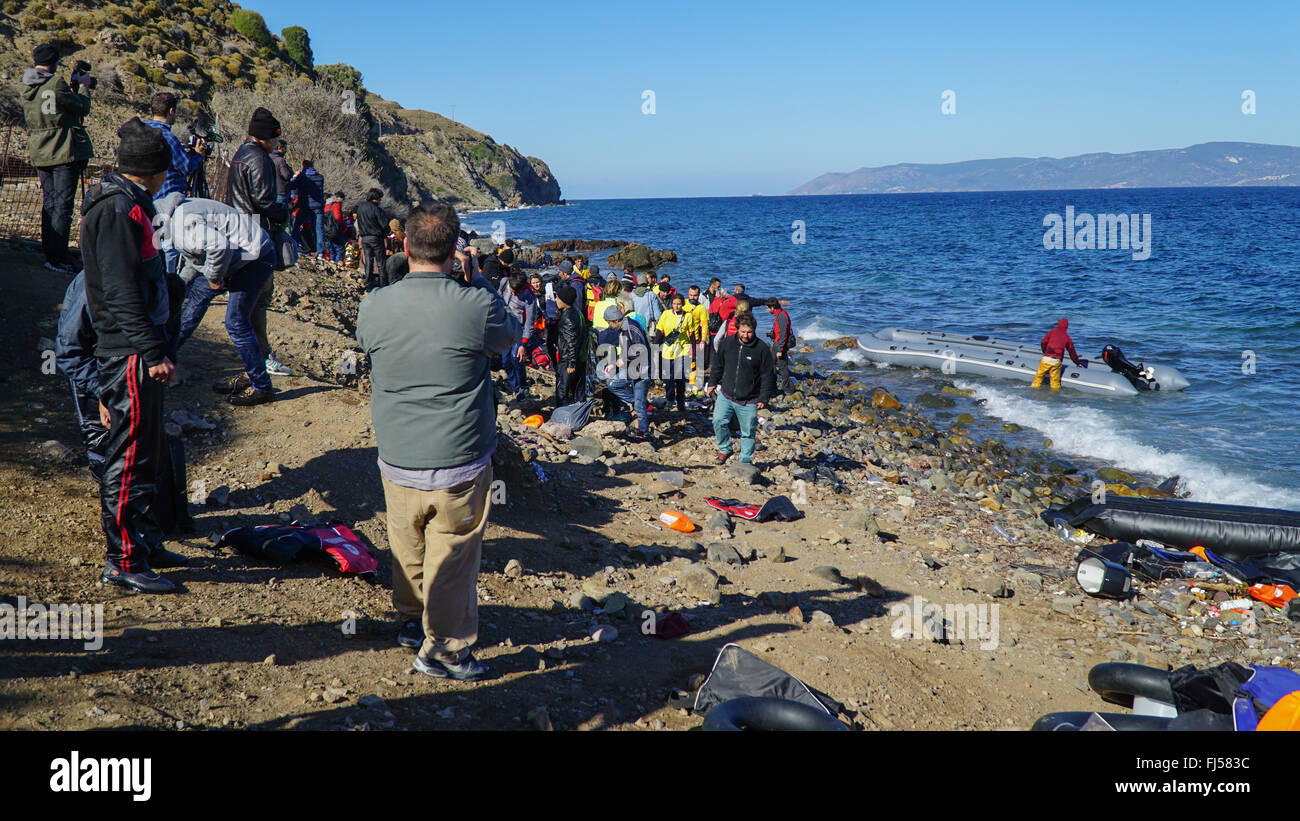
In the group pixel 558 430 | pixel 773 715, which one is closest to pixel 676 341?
pixel 558 430

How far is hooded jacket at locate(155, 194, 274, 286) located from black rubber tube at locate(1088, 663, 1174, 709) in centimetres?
690

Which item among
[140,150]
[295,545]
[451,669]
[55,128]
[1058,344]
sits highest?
[55,128]

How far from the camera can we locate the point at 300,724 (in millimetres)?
3053

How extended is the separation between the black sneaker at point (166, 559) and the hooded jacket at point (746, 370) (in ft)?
19.6

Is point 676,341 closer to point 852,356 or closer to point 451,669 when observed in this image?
point 451,669

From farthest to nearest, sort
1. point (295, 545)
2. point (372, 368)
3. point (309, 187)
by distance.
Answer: point (309, 187) < point (295, 545) < point (372, 368)

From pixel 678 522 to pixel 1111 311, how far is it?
2846cm

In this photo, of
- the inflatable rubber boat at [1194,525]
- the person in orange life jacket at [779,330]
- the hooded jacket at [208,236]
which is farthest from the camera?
the person in orange life jacket at [779,330]

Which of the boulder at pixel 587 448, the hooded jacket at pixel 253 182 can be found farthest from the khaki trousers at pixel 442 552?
the boulder at pixel 587 448

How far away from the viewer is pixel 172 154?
A: 5176 millimetres

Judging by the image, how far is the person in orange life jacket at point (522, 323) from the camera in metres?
10.4

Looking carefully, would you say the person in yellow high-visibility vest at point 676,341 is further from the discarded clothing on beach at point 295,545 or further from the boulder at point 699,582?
the discarded clothing on beach at point 295,545

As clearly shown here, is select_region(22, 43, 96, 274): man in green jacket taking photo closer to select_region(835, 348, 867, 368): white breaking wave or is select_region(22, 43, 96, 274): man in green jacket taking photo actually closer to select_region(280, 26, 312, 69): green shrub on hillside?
select_region(835, 348, 867, 368): white breaking wave
